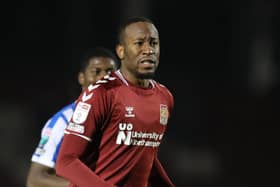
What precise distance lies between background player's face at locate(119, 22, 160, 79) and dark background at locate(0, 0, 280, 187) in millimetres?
3145

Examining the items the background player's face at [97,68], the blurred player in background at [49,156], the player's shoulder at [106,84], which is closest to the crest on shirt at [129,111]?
the player's shoulder at [106,84]

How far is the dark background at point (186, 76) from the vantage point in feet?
20.3

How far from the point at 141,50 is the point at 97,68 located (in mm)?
1326

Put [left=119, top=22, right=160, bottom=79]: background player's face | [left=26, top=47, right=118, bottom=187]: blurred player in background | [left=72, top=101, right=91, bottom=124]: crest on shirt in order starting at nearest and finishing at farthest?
[left=72, top=101, right=91, bottom=124]: crest on shirt → [left=119, top=22, right=160, bottom=79]: background player's face → [left=26, top=47, right=118, bottom=187]: blurred player in background

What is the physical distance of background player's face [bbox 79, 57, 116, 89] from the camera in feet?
14.3

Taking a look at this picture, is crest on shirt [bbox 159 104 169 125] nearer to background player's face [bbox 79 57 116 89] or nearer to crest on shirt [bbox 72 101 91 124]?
crest on shirt [bbox 72 101 91 124]

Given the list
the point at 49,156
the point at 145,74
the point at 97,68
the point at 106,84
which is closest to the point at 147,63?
the point at 145,74

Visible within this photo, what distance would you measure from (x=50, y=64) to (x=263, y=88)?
1892 millimetres

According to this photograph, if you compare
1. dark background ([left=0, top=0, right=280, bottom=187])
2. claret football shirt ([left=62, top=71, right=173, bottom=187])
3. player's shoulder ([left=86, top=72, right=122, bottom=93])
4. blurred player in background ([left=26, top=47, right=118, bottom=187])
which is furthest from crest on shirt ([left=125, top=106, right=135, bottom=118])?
dark background ([left=0, top=0, right=280, bottom=187])

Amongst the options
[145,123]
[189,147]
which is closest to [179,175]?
[189,147]

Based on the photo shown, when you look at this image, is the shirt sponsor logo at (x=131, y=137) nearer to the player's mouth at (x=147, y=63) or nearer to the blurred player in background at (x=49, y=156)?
the player's mouth at (x=147, y=63)

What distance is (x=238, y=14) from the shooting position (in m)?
6.56

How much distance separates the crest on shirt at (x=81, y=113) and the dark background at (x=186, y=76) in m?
3.25

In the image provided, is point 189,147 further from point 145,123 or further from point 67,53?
point 145,123
